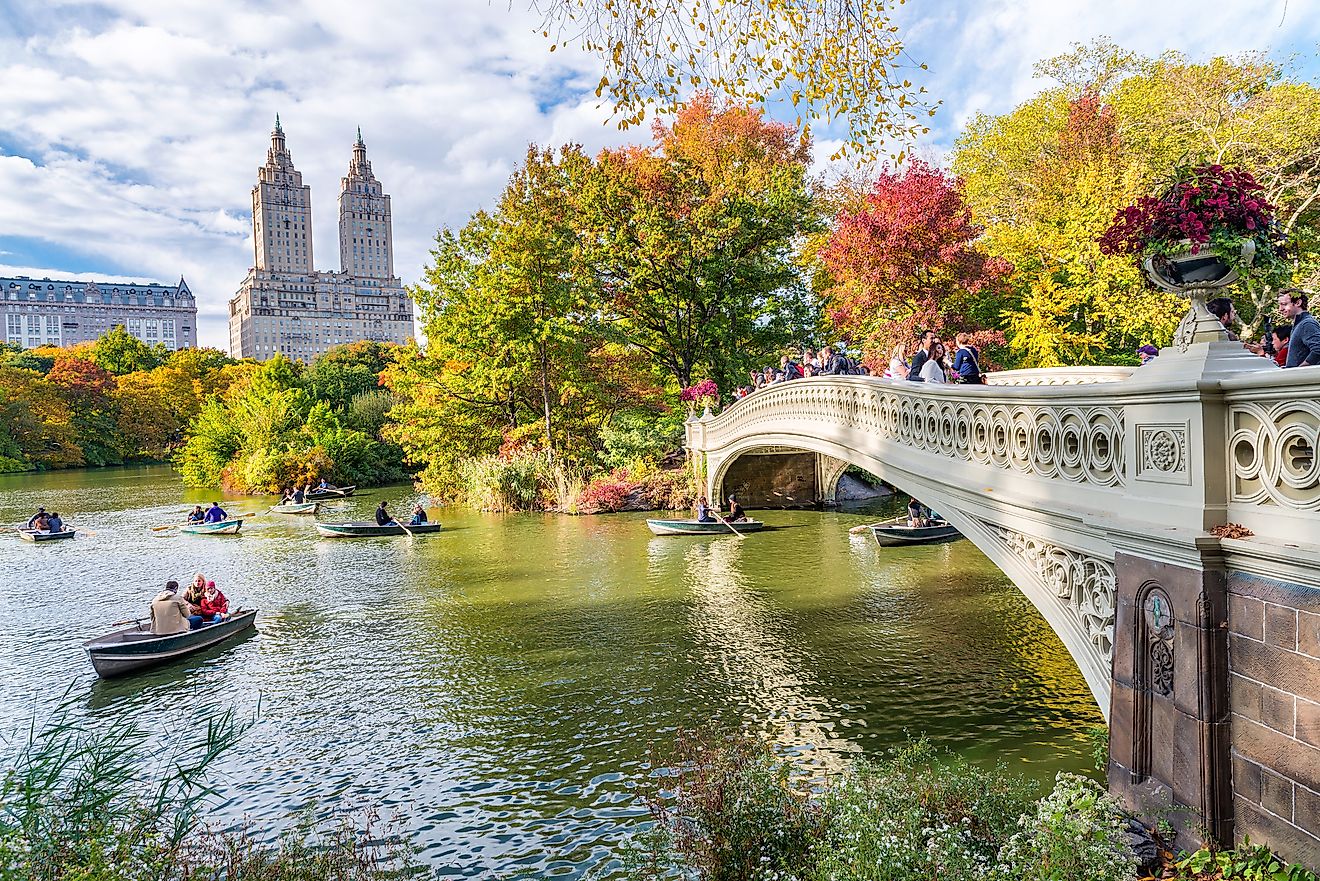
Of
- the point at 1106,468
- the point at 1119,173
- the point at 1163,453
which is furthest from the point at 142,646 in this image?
the point at 1119,173

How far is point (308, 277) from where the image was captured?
15262cm

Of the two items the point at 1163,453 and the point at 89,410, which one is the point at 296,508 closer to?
the point at 1163,453

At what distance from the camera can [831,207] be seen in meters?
33.3

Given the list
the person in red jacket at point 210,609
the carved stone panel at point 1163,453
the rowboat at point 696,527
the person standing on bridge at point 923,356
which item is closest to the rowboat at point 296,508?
the rowboat at point 696,527

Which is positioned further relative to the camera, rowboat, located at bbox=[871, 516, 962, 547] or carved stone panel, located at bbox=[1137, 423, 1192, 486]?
rowboat, located at bbox=[871, 516, 962, 547]

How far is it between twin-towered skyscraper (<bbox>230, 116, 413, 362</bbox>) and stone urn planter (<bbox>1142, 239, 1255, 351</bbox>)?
15470 centimetres

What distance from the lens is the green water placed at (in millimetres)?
7852

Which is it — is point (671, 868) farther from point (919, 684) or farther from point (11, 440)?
point (11, 440)

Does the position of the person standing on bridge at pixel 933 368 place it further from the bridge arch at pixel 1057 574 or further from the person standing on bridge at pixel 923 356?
the bridge arch at pixel 1057 574

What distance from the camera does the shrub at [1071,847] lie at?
14.0 feet

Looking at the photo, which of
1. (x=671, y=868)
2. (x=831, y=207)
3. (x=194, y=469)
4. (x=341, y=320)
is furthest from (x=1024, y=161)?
(x=341, y=320)

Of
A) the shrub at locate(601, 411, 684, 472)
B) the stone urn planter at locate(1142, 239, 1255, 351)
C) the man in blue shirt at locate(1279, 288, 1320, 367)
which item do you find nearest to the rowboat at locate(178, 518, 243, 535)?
the shrub at locate(601, 411, 684, 472)

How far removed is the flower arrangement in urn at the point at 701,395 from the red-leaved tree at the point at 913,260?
575 centimetres

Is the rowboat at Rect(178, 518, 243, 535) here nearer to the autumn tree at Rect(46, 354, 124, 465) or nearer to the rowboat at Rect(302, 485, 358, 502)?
the rowboat at Rect(302, 485, 358, 502)
